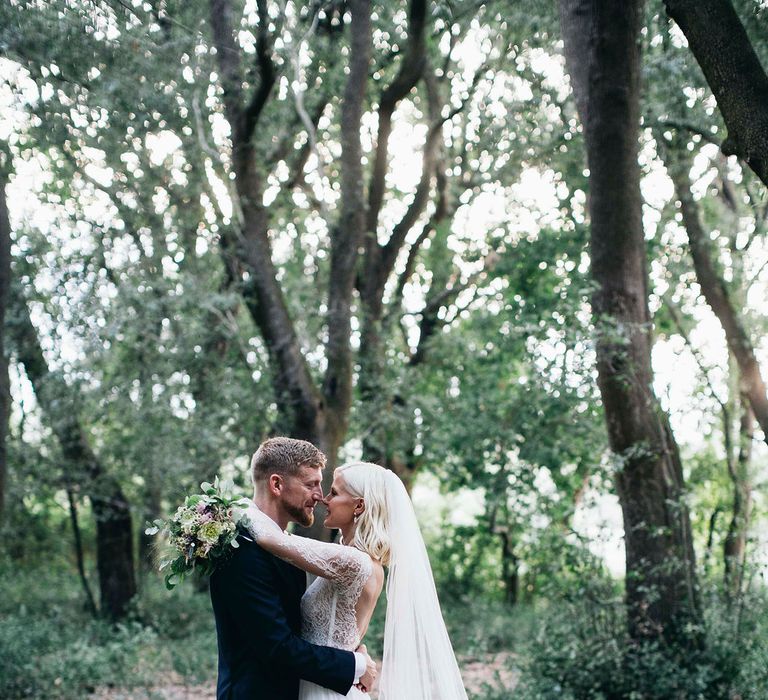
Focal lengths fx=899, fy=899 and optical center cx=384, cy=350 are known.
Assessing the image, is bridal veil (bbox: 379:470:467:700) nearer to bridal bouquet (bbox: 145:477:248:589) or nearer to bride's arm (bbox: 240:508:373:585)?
bride's arm (bbox: 240:508:373:585)

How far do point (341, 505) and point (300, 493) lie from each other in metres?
0.24

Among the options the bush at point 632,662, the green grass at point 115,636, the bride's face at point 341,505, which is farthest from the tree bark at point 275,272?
the bride's face at point 341,505

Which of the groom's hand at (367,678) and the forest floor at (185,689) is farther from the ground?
the groom's hand at (367,678)

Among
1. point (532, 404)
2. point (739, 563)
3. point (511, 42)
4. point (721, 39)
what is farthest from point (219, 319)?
point (721, 39)

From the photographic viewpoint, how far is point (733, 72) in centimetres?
467

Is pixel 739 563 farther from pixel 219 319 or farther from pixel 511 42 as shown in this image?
pixel 511 42

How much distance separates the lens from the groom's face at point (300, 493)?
12.1 feet

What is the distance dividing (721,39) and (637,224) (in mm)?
2503

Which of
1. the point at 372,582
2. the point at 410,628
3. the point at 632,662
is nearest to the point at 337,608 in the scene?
the point at 372,582

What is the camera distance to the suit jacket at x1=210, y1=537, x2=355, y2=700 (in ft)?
11.0

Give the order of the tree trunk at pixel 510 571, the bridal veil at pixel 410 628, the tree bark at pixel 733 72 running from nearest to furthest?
the bridal veil at pixel 410 628 < the tree bark at pixel 733 72 < the tree trunk at pixel 510 571

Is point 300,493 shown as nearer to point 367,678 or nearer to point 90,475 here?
point 367,678

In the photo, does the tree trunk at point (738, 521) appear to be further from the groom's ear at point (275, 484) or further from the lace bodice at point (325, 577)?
the groom's ear at point (275, 484)

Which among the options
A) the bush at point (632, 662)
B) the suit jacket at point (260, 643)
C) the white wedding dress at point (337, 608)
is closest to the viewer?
the suit jacket at point (260, 643)
